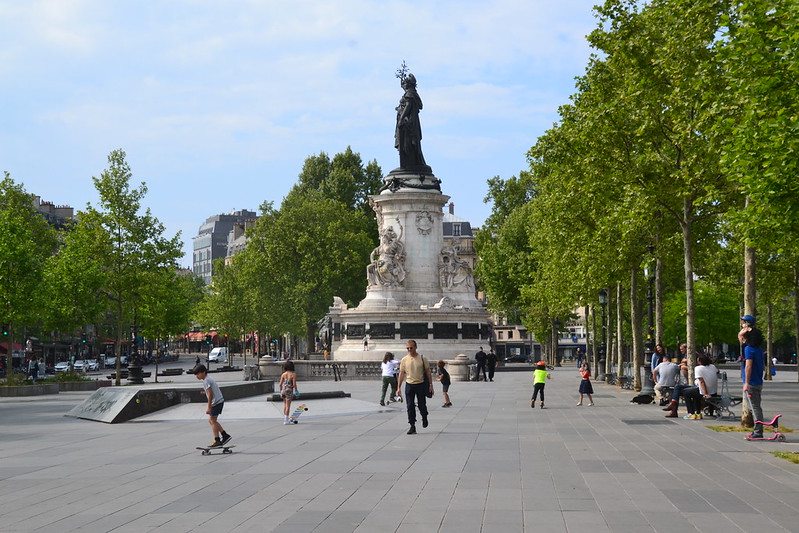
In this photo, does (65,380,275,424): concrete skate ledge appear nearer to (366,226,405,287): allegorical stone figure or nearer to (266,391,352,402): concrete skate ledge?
(266,391,352,402): concrete skate ledge

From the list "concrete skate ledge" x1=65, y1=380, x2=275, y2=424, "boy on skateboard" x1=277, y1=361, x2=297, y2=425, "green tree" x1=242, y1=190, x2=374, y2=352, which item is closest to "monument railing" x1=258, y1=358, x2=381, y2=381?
"concrete skate ledge" x1=65, y1=380, x2=275, y2=424

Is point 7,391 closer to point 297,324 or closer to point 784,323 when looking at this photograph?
point 297,324

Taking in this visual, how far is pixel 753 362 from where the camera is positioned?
18.3 m

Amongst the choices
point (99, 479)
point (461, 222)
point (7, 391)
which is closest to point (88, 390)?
point (7, 391)

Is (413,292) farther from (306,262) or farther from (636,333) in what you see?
(306,262)

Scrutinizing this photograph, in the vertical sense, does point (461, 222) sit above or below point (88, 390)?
above

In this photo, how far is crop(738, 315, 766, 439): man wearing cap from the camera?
60.0ft

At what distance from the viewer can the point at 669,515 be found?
10.8 meters

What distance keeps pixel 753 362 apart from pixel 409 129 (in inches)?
1825

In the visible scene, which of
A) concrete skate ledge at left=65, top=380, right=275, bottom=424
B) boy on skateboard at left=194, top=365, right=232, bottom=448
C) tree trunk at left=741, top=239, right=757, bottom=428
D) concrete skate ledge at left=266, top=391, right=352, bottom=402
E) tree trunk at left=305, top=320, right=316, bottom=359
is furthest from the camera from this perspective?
tree trunk at left=305, top=320, right=316, bottom=359

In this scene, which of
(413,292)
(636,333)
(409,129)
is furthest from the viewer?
(409,129)

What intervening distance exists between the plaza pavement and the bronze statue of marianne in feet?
126

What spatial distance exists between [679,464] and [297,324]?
72628mm

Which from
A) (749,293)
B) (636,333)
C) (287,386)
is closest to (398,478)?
(287,386)
